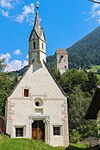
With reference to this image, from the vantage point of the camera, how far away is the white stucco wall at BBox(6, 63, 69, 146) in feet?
76.7

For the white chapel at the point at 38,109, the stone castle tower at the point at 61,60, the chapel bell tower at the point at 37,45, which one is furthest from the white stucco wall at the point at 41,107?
the stone castle tower at the point at 61,60

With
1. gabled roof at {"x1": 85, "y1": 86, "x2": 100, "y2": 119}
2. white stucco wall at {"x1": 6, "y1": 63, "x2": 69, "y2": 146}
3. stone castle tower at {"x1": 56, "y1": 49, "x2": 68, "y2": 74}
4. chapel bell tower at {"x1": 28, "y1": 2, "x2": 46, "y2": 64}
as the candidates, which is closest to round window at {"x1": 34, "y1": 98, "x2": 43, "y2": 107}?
white stucco wall at {"x1": 6, "y1": 63, "x2": 69, "y2": 146}

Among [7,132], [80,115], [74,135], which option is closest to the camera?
[7,132]

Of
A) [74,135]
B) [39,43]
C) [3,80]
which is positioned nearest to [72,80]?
[3,80]

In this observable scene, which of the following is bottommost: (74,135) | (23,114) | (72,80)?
(74,135)

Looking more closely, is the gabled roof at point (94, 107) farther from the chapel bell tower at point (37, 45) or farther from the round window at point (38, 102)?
the chapel bell tower at point (37, 45)

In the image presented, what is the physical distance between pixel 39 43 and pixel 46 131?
8.56 m

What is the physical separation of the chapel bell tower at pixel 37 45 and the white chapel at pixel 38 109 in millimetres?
555

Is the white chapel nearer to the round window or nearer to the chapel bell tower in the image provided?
the round window

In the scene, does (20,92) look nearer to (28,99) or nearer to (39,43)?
(28,99)

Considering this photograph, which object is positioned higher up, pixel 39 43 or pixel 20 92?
pixel 39 43

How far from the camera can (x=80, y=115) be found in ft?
147

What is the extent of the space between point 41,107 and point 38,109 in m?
0.33

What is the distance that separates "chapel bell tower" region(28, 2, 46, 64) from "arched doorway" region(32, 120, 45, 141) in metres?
5.80
